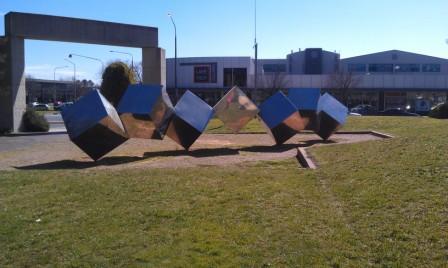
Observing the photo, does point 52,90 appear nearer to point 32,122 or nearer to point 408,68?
point 408,68

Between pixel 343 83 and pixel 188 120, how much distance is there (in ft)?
203

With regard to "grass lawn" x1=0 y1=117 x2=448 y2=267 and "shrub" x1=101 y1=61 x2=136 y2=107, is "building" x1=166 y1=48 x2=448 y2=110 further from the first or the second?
"grass lawn" x1=0 y1=117 x2=448 y2=267

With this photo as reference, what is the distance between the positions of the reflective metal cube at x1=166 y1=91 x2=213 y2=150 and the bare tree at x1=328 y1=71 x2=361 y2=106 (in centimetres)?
6010

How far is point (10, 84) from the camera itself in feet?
98.6

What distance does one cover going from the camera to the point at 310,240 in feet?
21.3

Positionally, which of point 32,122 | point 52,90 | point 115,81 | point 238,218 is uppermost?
point 52,90

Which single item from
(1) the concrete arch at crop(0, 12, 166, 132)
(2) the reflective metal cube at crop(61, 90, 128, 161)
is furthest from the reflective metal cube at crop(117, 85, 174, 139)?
(1) the concrete arch at crop(0, 12, 166, 132)

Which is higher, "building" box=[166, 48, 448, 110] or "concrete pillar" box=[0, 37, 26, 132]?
"building" box=[166, 48, 448, 110]

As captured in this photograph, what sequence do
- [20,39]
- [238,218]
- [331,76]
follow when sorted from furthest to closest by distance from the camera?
[331,76], [20,39], [238,218]

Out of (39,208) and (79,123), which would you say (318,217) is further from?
(79,123)

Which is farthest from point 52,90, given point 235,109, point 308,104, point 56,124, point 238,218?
point 238,218

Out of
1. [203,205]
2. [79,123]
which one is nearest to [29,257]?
[203,205]

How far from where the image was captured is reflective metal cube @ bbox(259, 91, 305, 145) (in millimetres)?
21672

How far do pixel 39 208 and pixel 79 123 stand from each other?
8748 mm
